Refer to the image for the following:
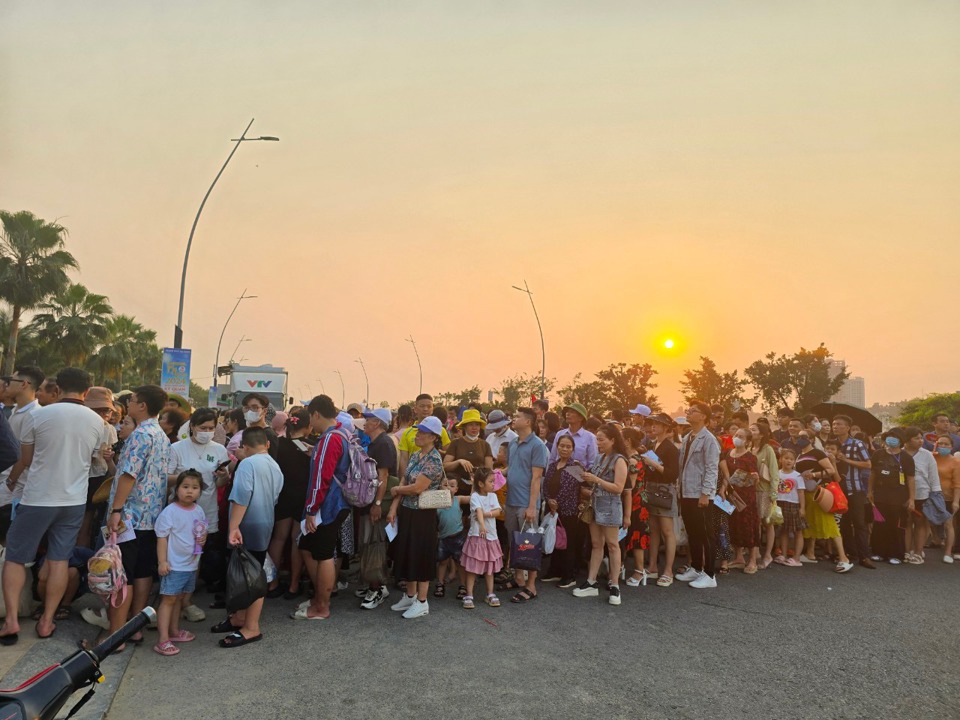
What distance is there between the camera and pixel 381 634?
6.14 meters

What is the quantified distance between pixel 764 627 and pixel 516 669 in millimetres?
2857

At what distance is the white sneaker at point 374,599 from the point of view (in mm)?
6977

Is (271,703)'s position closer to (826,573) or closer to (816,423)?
(826,573)

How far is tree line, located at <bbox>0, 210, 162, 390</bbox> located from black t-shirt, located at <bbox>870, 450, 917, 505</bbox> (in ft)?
105

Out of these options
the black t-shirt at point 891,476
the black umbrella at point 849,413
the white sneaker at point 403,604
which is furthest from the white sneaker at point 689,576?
the black umbrella at point 849,413

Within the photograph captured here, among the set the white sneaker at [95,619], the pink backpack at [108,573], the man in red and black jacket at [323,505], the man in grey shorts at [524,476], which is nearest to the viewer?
the pink backpack at [108,573]

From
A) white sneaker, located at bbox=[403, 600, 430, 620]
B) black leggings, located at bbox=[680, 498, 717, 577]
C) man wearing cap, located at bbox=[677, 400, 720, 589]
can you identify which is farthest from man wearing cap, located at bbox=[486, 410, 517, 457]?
white sneaker, located at bbox=[403, 600, 430, 620]

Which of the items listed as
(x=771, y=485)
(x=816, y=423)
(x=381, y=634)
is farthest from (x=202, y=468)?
(x=816, y=423)

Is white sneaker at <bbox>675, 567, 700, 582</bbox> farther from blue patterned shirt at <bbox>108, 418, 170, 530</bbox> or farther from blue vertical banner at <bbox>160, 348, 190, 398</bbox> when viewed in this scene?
blue vertical banner at <bbox>160, 348, 190, 398</bbox>

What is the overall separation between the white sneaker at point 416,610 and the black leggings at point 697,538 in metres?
3.55

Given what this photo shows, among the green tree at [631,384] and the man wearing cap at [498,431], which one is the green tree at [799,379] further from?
the man wearing cap at [498,431]

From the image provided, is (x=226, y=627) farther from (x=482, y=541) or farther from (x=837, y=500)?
(x=837, y=500)

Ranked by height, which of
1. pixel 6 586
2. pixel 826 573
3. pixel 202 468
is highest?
pixel 202 468

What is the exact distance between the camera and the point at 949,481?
11094 millimetres
